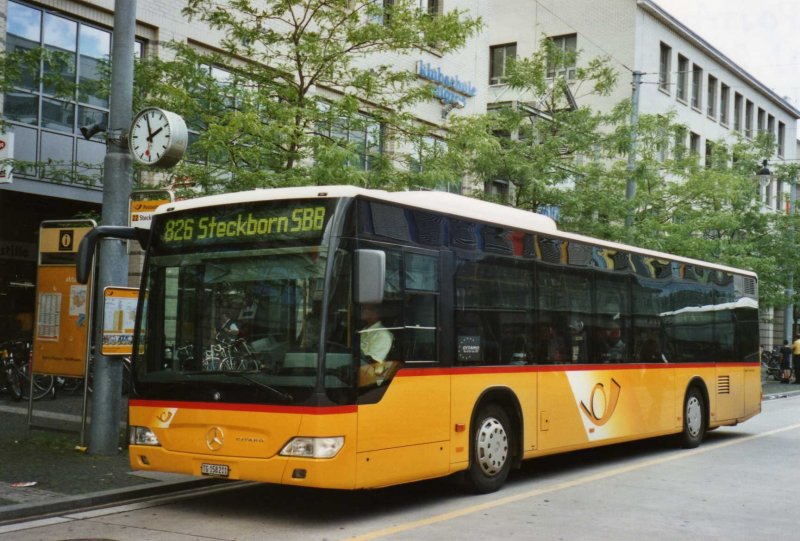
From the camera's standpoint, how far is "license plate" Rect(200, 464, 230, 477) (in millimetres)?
8297

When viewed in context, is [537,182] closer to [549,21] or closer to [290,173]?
[290,173]

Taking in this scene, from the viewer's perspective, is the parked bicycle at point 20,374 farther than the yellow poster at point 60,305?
Yes

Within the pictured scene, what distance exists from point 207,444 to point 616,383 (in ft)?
20.0

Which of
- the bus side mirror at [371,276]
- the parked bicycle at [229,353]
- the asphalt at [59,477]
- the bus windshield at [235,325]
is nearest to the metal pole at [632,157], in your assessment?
the asphalt at [59,477]

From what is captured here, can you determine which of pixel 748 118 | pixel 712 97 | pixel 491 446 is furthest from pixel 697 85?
pixel 491 446

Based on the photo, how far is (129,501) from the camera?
916cm

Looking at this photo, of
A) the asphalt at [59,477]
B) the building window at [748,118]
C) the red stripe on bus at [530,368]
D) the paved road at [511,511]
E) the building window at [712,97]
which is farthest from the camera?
the building window at [748,118]

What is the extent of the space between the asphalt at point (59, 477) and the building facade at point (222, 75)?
417cm

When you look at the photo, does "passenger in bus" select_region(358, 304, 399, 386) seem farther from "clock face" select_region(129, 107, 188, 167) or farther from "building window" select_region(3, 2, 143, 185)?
"building window" select_region(3, 2, 143, 185)

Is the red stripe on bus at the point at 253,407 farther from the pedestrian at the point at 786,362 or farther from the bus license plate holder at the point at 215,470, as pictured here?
the pedestrian at the point at 786,362

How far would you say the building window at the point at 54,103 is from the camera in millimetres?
17219

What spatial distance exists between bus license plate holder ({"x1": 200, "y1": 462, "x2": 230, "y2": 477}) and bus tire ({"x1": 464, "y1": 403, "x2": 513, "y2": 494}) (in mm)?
2554

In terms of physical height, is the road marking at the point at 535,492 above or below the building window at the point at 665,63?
below

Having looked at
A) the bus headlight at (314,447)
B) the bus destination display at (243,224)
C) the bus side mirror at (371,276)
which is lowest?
the bus headlight at (314,447)
